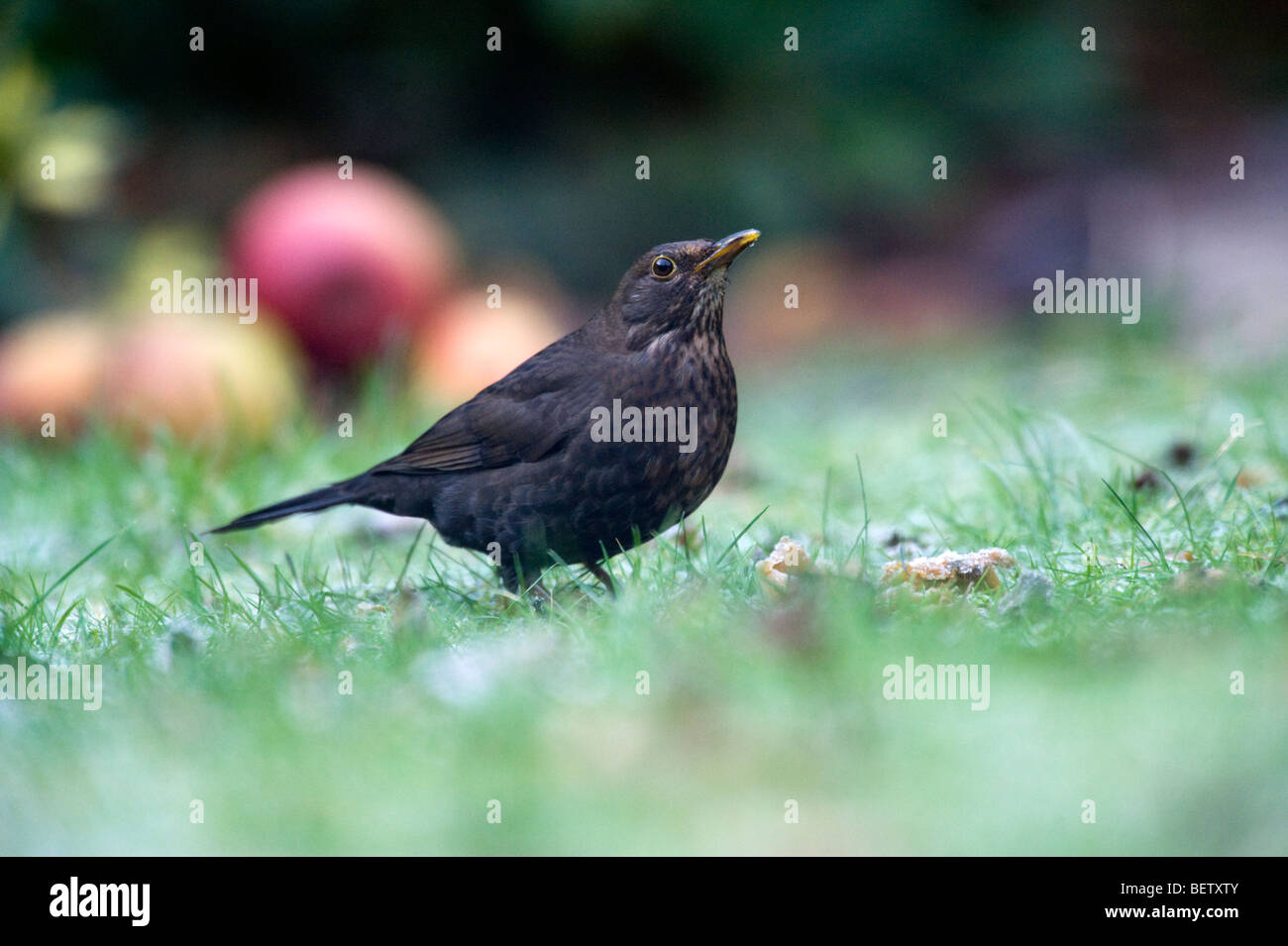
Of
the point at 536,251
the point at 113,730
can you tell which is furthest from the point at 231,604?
the point at 536,251

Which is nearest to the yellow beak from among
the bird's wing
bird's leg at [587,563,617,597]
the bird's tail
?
the bird's wing

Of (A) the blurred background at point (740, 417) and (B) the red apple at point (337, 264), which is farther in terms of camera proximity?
(B) the red apple at point (337, 264)

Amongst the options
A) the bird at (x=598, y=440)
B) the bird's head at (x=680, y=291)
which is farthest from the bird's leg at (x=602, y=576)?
the bird's head at (x=680, y=291)

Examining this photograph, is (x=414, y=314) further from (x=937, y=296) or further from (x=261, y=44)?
(x=937, y=296)

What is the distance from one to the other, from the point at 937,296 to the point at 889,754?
6.67m

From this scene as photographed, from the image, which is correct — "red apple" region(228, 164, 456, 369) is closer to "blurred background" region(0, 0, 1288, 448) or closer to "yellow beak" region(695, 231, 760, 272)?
"blurred background" region(0, 0, 1288, 448)

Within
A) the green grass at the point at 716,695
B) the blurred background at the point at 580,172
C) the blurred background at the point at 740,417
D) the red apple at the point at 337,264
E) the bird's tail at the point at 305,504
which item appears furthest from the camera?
the blurred background at the point at 580,172

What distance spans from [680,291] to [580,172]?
4822mm

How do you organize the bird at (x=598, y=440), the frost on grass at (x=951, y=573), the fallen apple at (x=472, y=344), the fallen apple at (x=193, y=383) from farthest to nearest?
the fallen apple at (x=472, y=344) < the fallen apple at (x=193, y=383) < the bird at (x=598, y=440) < the frost on grass at (x=951, y=573)

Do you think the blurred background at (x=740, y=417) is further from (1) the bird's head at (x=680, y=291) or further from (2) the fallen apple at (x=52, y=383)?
(1) the bird's head at (x=680, y=291)

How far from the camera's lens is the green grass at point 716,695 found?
2.16 metres

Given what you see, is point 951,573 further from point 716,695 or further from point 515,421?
point 515,421

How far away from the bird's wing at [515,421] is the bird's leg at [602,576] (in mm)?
324

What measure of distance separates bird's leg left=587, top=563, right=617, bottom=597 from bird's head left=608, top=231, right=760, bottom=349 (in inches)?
23.4
